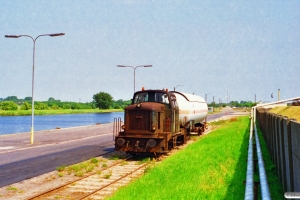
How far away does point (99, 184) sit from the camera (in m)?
12.8

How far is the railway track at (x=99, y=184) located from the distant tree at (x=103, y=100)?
161 meters

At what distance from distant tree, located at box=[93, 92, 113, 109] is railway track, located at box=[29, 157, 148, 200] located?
530 ft

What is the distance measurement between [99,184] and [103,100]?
168 m

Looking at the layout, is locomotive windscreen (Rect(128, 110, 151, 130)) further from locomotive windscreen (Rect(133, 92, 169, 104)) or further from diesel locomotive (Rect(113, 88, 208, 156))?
locomotive windscreen (Rect(133, 92, 169, 104))

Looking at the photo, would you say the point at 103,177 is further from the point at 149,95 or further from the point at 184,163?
the point at 149,95

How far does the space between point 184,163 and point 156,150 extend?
299 centimetres

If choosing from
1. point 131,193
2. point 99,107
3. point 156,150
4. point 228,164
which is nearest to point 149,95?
point 156,150

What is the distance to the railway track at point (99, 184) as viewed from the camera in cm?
1108

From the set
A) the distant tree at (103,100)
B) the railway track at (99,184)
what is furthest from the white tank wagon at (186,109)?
the distant tree at (103,100)

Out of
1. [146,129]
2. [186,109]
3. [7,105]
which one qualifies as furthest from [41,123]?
[146,129]

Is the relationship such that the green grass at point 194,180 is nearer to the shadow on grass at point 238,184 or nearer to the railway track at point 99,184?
the shadow on grass at point 238,184

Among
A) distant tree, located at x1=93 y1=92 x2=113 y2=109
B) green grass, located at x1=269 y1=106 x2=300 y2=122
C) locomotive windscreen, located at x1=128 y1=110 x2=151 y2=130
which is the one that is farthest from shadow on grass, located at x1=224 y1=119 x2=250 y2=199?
distant tree, located at x1=93 y1=92 x2=113 y2=109

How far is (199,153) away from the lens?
17.9 metres

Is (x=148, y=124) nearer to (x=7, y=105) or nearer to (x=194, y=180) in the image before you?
(x=194, y=180)
